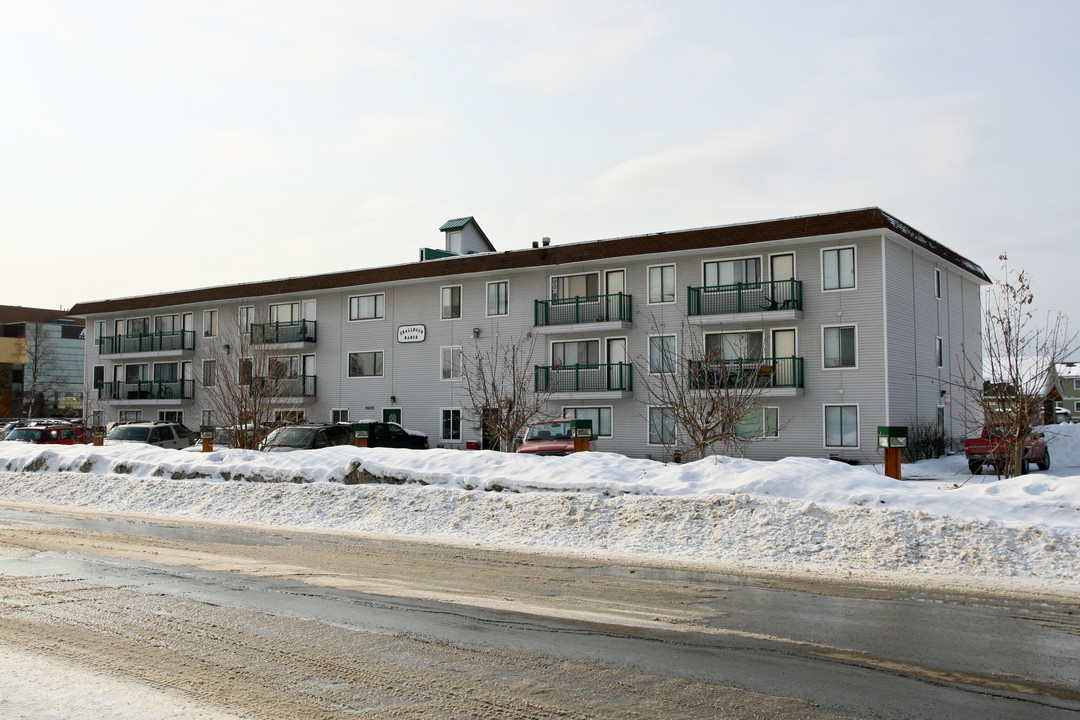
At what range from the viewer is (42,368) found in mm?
94938

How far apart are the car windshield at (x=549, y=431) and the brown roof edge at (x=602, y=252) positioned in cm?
985

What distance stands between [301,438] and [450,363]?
13.9 m

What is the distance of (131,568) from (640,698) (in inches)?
268

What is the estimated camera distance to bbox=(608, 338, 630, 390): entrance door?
1361 inches

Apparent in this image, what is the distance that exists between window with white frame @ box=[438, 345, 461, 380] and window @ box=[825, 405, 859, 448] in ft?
51.8

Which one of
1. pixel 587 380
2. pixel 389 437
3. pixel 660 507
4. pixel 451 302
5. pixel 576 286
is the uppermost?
pixel 576 286

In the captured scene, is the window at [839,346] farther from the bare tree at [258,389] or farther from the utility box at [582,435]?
the bare tree at [258,389]

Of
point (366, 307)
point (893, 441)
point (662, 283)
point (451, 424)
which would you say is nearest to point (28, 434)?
point (366, 307)

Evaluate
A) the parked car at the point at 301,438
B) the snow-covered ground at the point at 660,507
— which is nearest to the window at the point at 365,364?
the parked car at the point at 301,438

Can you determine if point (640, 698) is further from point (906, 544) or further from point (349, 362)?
point (349, 362)

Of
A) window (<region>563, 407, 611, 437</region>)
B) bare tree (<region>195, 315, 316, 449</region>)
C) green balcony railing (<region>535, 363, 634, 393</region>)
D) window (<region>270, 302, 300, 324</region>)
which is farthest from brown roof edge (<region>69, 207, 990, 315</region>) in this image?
window (<region>563, 407, 611, 437</region>)

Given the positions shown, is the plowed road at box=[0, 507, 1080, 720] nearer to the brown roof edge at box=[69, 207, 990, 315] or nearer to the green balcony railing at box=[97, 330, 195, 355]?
the brown roof edge at box=[69, 207, 990, 315]

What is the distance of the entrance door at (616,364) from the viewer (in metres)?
34.6

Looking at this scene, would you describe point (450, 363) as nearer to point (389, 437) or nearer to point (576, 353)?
point (576, 353)
